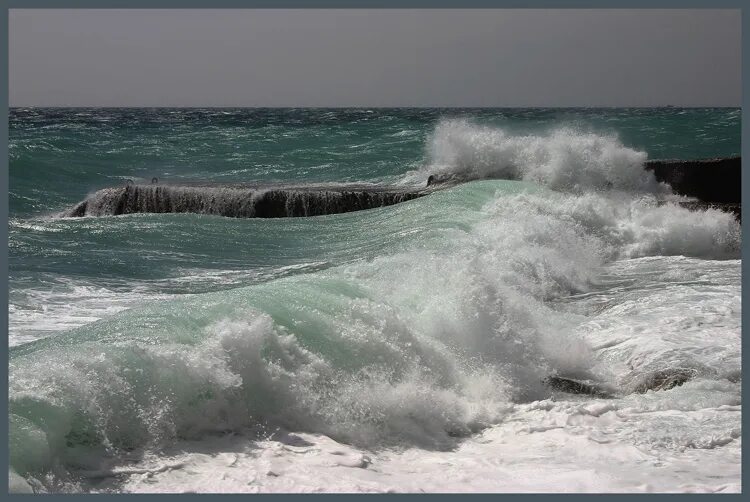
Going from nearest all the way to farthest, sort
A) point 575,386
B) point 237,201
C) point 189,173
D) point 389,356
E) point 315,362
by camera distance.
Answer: point 315,362 → point 389,356 → point 575,386 → point 237,201 → point 189,173

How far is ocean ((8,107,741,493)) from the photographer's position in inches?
183

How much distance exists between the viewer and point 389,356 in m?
6.11

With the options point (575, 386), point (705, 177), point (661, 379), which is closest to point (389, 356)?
point (575, 386)

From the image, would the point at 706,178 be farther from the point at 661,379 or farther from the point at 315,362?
the point at 315,362

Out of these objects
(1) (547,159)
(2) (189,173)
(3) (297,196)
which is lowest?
(2) (189,173)

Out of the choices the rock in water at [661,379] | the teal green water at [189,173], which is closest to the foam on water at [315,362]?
the rock in water at [661,379]

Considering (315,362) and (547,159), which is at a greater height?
(547,159)

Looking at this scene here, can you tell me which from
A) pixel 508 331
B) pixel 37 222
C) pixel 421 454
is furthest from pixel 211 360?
pixel 37 222

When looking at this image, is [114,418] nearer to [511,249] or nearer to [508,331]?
[508,331]

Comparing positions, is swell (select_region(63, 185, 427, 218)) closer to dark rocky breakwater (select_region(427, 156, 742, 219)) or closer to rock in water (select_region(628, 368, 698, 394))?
dark rocky breakwater (select_region(427, 156, 742, 219))

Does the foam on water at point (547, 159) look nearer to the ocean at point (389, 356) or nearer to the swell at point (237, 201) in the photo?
the swell at point (237, 201)

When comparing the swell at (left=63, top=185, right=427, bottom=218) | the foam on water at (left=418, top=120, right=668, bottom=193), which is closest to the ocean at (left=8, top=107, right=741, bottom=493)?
the swell at (left=63, top=185, right=427, bottom=218)

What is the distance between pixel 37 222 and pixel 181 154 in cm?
1609

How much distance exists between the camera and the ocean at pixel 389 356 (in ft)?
15.3
